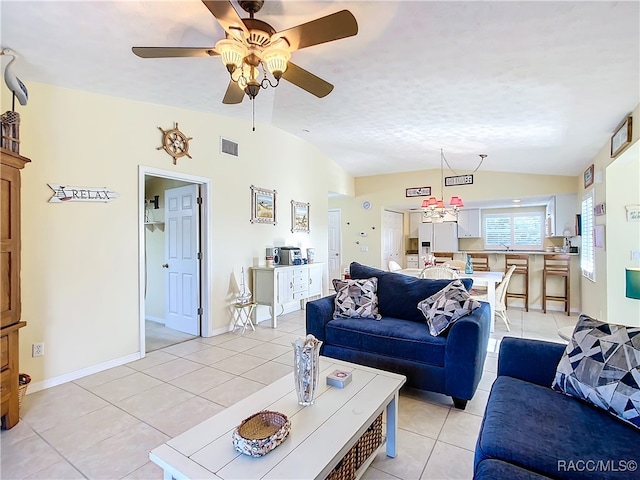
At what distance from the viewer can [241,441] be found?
1.33 m

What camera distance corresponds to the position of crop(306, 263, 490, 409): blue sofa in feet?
8.07

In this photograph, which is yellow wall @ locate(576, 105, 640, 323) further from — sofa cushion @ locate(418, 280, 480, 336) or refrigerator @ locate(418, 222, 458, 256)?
refrigerator @ locate(418, 222, 458, 256)

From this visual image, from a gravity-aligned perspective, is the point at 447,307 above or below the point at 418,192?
below

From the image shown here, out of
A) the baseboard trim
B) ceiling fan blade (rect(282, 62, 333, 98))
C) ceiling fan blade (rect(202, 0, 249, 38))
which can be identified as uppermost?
ceiling fan blade (rect(202, 0, 249, 38))

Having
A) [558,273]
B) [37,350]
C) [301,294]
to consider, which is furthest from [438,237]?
[37,350]

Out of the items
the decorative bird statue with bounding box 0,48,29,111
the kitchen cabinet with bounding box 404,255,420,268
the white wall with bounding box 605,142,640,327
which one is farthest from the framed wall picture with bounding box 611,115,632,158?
the kitchen cabinet with bounding box 404,255,420,268

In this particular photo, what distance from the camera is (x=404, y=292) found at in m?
3.27

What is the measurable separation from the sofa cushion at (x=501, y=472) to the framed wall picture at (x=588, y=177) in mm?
4869

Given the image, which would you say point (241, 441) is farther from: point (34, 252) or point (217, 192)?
point (217, 192)

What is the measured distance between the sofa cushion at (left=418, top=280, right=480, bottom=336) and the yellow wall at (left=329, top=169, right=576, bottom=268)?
4.49m

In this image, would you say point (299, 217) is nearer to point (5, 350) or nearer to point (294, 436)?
point (5, 350)

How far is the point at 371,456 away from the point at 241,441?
35.9 inches

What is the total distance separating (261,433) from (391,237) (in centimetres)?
734

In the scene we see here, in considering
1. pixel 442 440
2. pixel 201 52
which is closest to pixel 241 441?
pixel 442 440
